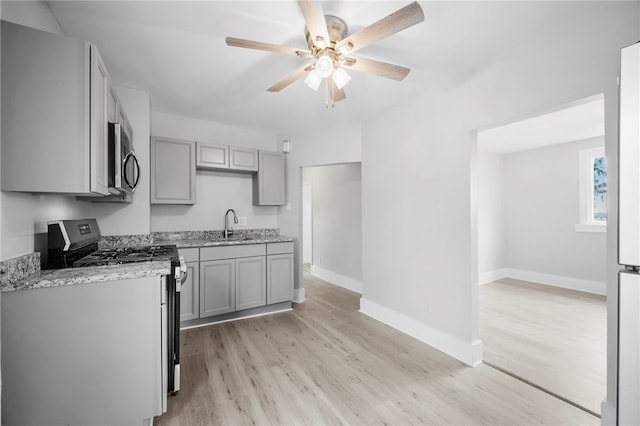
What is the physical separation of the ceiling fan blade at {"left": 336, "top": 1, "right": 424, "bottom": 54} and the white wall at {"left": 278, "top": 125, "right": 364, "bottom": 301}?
2.14m

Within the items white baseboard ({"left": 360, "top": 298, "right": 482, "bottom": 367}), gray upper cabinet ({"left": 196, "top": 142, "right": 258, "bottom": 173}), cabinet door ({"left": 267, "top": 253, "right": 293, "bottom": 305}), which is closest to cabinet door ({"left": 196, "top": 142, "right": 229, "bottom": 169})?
gray upper cabinet ({"left": 196, "top": 142, "right": 258, "bottom": 173})

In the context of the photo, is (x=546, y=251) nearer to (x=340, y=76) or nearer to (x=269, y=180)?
(x=269, y=180)

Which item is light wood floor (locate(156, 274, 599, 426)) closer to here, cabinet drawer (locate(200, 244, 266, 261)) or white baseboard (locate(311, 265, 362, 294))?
cabinet drawer (locate(200, 244, 266, 261))

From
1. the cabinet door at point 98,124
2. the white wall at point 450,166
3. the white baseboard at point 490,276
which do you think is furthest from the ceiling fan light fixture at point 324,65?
the white baseboard at point 490,276

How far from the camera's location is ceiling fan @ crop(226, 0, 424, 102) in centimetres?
133

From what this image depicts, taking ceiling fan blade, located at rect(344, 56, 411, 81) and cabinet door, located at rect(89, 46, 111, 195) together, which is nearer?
cabinet door, located at rect(89, 46, 111, 195)

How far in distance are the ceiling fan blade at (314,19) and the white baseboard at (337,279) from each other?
3.73 metres

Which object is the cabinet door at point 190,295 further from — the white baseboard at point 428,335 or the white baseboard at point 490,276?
the white baseboard at point 490,276

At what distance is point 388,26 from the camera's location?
55.4 inches

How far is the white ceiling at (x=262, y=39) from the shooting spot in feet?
5.45

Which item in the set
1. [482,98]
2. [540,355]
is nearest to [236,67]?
[482,98]

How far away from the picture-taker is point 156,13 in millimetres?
1707

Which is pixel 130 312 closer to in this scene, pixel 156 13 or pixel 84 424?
pixel 84 424

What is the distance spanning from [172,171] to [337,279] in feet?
10.6
